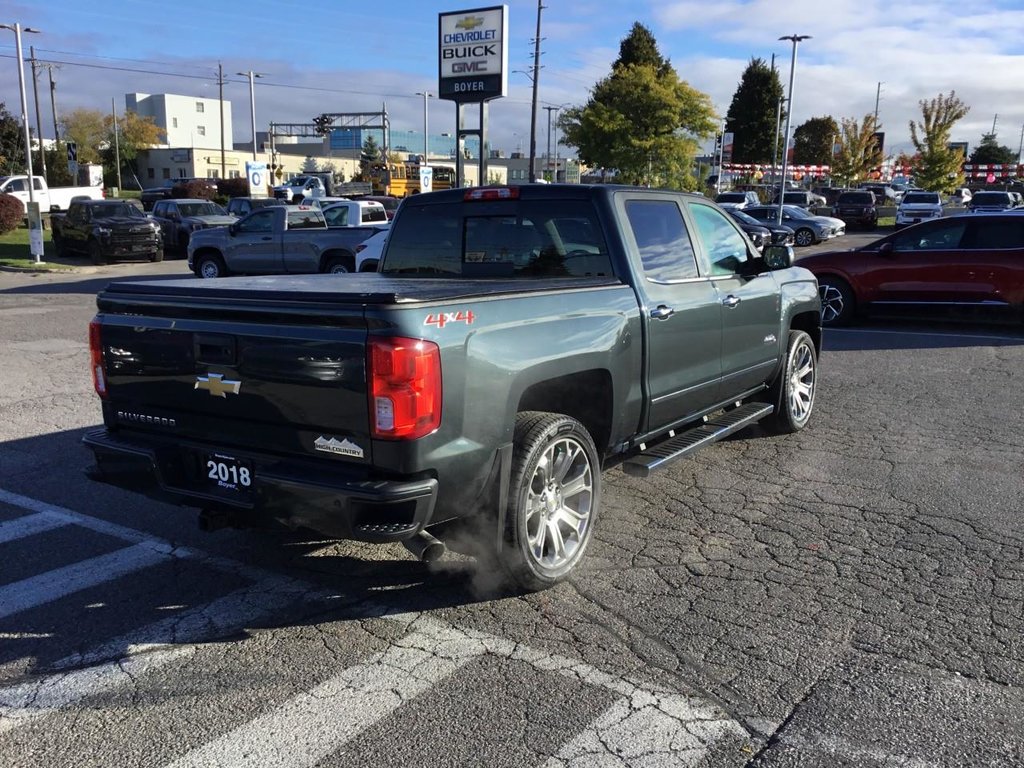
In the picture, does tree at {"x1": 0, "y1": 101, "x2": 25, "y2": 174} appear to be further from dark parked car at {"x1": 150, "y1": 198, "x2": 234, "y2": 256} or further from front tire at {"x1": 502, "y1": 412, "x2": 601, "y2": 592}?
front tire at {"x1": 502, "y1": 412, "x2": 601, "y2": 592}

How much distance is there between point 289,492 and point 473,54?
25.3 metres

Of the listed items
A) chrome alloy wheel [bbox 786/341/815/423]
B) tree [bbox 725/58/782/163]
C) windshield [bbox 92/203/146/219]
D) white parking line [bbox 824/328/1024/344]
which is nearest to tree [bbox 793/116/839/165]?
tree [bbox 725/58/782/163]

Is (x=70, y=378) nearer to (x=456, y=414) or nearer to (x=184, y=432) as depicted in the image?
(x=184, y=432)

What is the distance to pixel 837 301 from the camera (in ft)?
44.0

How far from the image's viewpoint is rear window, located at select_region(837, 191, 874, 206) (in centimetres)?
4288

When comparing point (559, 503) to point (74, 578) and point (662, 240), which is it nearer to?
point (662, 240)

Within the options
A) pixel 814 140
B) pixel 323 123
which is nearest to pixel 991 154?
pixel 814 140

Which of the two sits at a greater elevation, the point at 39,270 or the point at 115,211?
the point at 115,211

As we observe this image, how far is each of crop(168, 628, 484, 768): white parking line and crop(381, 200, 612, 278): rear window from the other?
A: 2.26 m

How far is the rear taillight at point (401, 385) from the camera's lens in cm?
342

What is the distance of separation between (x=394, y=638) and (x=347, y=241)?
14.8 meters

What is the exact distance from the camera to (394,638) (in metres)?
3.85

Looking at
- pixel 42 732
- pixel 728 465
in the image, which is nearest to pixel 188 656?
pixel 42 732

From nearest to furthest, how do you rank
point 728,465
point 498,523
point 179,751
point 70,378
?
1. point 179,751
2. point 498,523
3. point 728,465
4. point 70,378
